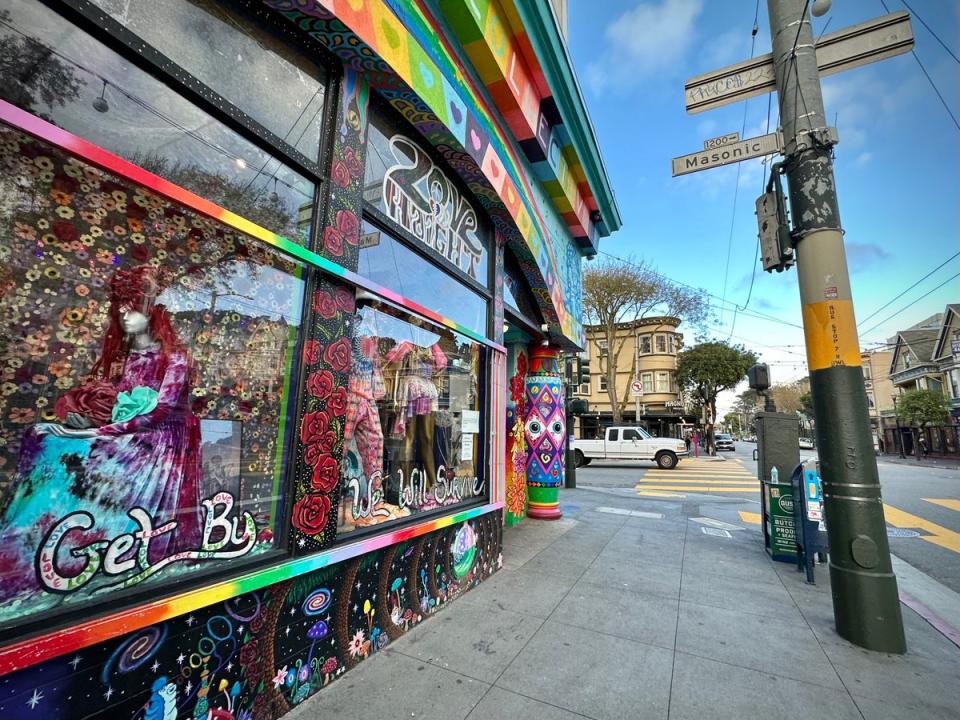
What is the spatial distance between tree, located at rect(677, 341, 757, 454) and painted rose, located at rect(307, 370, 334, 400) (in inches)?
1326

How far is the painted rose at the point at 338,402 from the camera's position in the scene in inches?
111

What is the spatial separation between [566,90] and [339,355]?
5.23 m

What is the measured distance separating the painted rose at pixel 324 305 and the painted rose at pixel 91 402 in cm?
111

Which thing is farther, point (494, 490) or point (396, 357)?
point (494, 490)

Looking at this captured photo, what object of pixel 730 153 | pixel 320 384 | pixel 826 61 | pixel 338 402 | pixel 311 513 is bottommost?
pixel 311 513

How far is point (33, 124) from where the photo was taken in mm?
1685

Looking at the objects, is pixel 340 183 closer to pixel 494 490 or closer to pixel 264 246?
pixel 264 246

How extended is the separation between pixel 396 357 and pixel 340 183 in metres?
1.52

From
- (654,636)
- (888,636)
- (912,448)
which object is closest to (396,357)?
(654,636)

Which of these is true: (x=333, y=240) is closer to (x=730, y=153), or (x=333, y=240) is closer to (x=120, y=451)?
(x=120, y=451)

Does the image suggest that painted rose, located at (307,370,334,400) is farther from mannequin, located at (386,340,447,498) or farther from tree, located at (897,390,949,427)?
tree, located at (897,390,949,427)

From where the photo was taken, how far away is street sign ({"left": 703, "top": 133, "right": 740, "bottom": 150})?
457cm

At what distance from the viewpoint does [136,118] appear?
7.18 feet

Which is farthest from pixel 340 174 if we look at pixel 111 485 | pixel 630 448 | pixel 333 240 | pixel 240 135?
pixel 630 448
